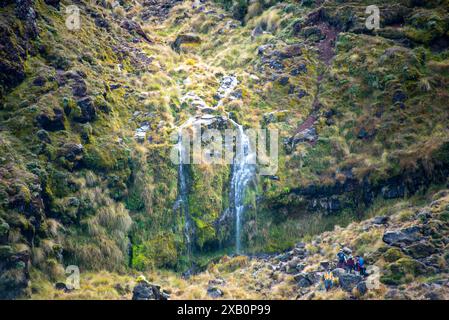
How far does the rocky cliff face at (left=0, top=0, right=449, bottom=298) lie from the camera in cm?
2438

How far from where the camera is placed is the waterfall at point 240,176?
27.6 meters

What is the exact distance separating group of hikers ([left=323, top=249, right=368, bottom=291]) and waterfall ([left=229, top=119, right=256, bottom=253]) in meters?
6.48

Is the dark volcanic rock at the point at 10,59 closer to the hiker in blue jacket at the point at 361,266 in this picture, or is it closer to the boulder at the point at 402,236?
the hiker in blue jacket at the point at 361,266

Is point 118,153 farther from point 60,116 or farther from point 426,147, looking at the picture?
point 426,147

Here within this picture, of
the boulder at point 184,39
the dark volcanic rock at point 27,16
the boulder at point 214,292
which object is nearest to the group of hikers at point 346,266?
the boulder at point 214,292

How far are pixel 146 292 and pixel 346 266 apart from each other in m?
8.18

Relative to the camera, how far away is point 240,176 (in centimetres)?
2880

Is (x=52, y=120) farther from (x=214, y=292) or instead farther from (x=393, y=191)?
(x=393, y=191)

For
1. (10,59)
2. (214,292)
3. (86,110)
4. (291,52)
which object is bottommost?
(214,292)

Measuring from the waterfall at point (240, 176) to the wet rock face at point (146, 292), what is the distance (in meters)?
7.28

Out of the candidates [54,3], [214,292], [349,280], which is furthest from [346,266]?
[54,3]

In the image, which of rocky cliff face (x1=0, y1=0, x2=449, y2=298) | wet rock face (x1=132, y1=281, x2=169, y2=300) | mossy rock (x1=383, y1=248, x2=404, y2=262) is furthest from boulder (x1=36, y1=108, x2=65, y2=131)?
mossy rock (x1=383, y1=248, x2=404, y2=262)

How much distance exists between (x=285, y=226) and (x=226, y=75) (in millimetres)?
13498

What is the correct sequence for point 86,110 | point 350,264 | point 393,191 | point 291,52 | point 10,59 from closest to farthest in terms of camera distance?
point 350,264, point 393,191, point 10,59, point 86,110, point 291,52
